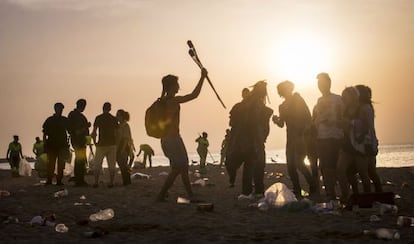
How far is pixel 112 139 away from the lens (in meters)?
13.6

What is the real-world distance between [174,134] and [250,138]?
195cm

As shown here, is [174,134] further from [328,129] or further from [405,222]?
[405,222]

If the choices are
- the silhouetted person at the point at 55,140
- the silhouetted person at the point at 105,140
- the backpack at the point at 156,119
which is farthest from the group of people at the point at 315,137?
the silhouetted person at the point at 55,140

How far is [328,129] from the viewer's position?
29.6 ft

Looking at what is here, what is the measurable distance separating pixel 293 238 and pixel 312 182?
5047 millimetres

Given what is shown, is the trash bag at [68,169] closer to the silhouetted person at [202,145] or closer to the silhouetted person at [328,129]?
the silhouetted person at [202,145]

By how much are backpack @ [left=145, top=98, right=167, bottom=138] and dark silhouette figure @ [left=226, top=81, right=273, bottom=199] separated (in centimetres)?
199

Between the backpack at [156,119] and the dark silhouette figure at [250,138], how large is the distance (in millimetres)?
1986

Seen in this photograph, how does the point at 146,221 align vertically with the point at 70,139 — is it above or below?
below

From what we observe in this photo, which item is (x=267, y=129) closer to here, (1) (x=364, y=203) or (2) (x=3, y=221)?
(1) (x=364, y=203)

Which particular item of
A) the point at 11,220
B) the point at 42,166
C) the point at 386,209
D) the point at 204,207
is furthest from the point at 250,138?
the point at 42,166

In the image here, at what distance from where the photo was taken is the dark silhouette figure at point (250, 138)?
10641 mm

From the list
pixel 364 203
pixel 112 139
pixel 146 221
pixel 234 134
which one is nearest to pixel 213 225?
pixel 146 221

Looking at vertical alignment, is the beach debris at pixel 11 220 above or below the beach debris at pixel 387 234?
below
